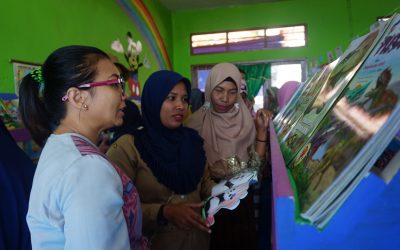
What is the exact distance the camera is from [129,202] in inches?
29.8

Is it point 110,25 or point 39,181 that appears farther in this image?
point 110,25

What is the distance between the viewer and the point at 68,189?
62cm

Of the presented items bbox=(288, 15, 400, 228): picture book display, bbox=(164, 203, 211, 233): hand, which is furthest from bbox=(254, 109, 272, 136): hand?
bbox=(288, 15, 400, 228): picture book display

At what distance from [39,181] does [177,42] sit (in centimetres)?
610

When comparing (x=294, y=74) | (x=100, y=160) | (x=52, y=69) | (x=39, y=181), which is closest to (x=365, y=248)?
(x=100, y=160)

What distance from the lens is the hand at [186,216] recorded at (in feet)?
3.36

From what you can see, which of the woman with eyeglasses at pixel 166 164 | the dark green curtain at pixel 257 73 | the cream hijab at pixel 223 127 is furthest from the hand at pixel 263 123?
the dark green curtain at pixel 257 73

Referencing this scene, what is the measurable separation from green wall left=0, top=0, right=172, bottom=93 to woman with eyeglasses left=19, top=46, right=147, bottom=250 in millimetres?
1727

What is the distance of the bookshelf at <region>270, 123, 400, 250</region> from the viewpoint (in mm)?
361

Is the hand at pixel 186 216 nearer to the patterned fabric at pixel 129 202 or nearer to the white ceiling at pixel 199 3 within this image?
the patterned fabric at pixel 129 202

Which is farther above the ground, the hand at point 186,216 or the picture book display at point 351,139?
the picture book display at point 351,139

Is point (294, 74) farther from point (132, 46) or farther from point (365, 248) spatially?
point (365, 248)

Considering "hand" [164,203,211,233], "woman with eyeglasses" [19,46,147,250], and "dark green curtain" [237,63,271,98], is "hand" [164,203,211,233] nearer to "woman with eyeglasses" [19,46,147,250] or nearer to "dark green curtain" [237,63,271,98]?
"woman with eyeglasses" [19,46,147,250]

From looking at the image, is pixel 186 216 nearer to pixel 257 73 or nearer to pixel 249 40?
pixel 257 73
